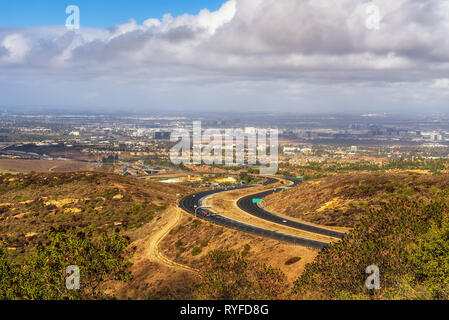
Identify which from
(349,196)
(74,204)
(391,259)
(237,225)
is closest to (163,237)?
(237,225)

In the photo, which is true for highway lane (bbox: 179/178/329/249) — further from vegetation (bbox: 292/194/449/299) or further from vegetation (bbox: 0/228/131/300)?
vegetation (bbox: 0/228/131/300)

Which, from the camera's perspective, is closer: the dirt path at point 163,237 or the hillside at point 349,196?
the dirt path at point 163,237

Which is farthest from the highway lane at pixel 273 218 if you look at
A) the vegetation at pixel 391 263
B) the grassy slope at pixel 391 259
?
the vegetation at pixel 391 263

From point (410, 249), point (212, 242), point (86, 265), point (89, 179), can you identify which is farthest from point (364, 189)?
point (89, 179)

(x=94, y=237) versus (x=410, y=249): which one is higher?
(x=410, y=249)

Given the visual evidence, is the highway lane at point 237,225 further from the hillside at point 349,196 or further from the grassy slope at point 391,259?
the hillside at point 349,196

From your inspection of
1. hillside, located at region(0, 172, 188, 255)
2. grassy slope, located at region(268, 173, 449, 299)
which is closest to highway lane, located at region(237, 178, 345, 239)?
grassy slope, located at region(268, 173, 449, 299)
